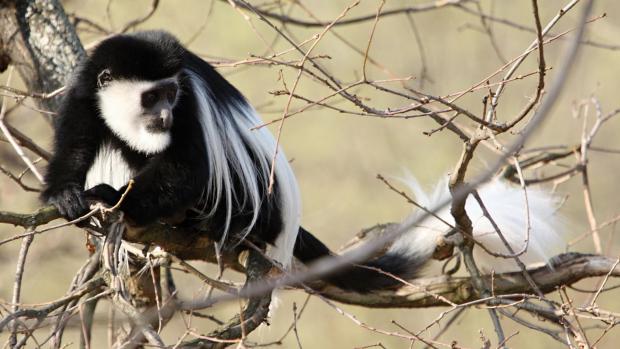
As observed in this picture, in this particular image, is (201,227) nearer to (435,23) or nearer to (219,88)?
(219,88)

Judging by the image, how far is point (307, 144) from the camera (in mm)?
7289

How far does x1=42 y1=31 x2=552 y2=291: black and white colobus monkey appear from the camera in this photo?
256cm

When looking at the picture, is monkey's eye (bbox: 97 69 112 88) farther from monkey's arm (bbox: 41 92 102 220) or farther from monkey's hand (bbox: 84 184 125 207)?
monkey's hand (bbox: 84 184 125 207)

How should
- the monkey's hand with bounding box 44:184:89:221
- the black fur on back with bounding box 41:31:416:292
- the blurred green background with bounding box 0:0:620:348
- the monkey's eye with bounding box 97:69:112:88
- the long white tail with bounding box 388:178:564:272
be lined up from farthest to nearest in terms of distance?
the blurred green background with bounding box 0:0:620:348 → the long white tail with bounding box 388:178:564:272 → the monkey's eye with bounding box 97:69:112:88 → the black fur on back with bounding box 41:31:416:292 → the monkey's hand with bounding box 44:184:89:221

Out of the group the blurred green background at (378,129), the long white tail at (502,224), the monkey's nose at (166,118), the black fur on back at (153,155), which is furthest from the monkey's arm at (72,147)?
the blurred green background at (378,129)

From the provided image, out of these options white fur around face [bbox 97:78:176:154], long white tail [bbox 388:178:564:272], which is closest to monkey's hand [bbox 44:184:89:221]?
white fur around face [bbox 97:78:176:154]

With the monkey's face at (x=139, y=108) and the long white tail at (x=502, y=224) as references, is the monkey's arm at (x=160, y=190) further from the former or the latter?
the long white tail at (x=502, y=224)

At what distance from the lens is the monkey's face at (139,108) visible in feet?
8.51

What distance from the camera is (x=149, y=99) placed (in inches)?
105

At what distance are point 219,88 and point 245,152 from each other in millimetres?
259

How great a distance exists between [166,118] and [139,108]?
0.15m

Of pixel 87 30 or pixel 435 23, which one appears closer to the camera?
pixel 87 30

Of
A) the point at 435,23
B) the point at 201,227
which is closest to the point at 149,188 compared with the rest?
the point at 201,227

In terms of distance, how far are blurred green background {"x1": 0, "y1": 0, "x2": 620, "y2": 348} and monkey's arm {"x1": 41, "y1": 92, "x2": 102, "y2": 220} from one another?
9.28 feet
